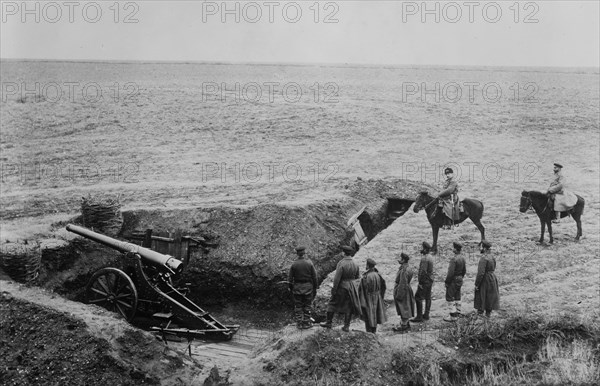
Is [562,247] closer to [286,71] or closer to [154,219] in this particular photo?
[154,219]

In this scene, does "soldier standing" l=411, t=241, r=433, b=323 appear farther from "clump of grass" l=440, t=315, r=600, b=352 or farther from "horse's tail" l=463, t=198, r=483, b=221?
"horse's tail" l=463, t=198, r=483, b=221

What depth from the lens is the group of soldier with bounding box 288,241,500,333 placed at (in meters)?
8.70

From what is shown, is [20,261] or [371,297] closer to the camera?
[371,297]

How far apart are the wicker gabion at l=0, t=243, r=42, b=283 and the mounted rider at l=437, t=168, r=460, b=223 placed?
825 centimetres

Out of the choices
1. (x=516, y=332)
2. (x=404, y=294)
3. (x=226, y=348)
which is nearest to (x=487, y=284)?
(x=516, y=332)

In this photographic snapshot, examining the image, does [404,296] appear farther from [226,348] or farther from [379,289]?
[226,348]

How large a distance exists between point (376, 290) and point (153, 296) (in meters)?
4.23

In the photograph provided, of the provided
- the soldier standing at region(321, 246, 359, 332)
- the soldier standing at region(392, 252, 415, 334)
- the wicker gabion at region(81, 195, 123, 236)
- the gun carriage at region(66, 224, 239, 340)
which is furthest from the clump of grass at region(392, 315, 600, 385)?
the wicker gabion at region(81, 195, 123, 236)

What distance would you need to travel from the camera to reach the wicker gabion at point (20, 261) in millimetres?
10258

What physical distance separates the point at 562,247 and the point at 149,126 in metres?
17.3

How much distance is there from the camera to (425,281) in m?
9.36

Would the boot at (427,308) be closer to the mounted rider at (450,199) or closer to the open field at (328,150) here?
the open field at (328,150)

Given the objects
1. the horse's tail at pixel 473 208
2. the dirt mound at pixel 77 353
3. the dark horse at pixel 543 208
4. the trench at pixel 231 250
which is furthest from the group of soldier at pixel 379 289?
the dark horse at pixel 543 208

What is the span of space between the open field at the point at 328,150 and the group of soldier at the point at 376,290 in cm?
51
